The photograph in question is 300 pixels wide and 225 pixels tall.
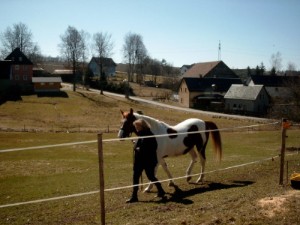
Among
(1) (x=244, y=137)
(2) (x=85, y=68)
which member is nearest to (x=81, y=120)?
(1) (x=244, y=137)

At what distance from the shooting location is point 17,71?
240ft

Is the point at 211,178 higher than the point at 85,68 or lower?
lower

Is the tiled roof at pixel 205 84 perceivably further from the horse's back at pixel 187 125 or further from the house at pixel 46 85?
the horse's back at pixel 187 125

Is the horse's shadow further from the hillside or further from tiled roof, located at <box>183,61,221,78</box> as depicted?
tiled roof, located at <box>183,61,221,78</box>

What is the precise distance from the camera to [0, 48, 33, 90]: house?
7131 cm

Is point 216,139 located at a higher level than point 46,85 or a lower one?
lower

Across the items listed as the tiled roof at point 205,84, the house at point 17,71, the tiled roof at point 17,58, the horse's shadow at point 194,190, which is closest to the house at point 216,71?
the tiled roof at point 205,84

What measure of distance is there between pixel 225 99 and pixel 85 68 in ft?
130

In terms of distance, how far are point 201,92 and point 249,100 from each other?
13125 mm

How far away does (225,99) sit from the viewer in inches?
2852

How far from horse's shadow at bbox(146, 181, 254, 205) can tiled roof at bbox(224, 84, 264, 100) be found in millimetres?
58662

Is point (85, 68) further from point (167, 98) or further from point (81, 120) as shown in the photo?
point (81, 120)

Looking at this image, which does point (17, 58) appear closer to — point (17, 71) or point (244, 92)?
point (17, 71)

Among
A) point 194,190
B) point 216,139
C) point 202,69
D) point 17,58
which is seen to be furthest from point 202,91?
point 194,190
